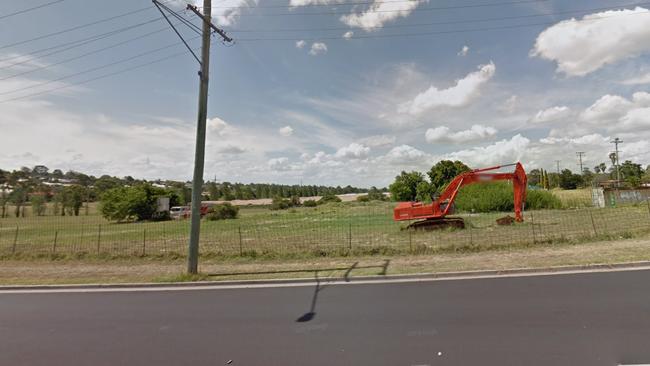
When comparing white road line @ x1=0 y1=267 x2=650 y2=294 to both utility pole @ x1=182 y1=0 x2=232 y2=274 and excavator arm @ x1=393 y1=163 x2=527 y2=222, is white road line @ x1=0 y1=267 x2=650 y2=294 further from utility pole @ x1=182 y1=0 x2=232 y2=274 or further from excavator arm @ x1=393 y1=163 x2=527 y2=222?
excavator arm @ x1=393 y1=163 x2=527 y2=222

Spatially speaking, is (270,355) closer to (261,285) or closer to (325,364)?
(325,364)

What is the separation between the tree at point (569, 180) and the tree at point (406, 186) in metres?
43.8

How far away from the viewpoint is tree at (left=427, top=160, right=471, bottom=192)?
68.6 meters

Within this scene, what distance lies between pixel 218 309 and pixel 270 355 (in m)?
2.62

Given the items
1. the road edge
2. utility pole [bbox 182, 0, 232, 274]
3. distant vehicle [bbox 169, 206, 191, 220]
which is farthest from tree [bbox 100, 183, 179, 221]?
utility pole [bbox 182, 0, 232, 274]

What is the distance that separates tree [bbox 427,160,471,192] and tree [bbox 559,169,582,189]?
138ft

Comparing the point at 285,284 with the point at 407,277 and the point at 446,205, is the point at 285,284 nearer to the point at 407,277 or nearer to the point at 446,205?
the point at 407,277

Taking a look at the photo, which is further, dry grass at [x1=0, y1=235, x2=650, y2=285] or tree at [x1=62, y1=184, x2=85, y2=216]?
tree at [x1=62, y1=184, x2=85, y2=216]

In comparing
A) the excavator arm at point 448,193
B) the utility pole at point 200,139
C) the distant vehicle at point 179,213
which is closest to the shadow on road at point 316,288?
the utility pole at point 200,139

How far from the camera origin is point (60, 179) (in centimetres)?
12238

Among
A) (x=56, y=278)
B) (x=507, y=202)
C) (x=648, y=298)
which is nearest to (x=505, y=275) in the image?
(x=648, y=298)

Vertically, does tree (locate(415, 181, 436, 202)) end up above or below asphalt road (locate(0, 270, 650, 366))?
above

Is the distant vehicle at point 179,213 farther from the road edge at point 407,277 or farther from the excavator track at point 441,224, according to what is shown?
the road edge at point 407,277

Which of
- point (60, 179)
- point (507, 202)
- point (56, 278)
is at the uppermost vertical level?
point (60, 179)
